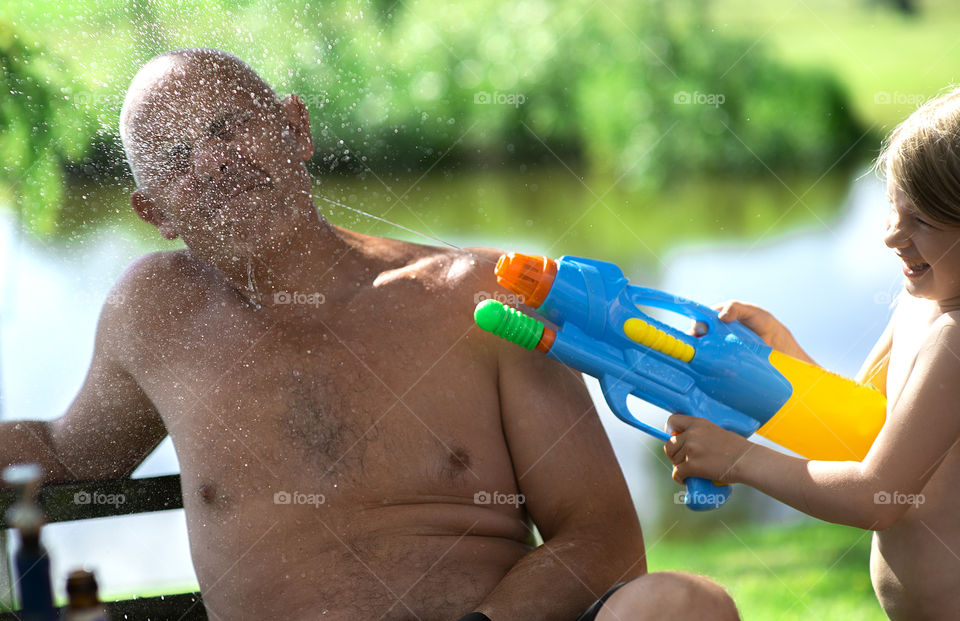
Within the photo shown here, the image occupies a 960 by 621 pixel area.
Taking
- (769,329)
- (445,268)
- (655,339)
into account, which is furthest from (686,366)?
(445,268)

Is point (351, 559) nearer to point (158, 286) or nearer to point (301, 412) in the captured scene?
point (301, 412)

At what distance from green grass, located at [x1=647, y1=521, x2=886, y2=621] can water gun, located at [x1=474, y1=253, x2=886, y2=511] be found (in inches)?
40.4

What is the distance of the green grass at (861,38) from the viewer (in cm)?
1295

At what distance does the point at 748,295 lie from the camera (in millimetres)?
6254

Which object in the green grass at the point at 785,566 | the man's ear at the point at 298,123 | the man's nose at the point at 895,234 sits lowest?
the green grass at the point at 785,566

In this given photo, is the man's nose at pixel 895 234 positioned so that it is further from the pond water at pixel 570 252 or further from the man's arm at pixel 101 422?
the man's arm at pixel 101 422

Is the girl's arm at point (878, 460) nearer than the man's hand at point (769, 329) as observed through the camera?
Yes

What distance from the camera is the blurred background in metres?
1.61

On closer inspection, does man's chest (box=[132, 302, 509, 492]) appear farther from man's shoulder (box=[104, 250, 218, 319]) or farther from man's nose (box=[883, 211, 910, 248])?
man's nose (box=[883, 211, 910, 248])

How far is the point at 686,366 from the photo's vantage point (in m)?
1.48

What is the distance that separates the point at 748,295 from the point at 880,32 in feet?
31.4

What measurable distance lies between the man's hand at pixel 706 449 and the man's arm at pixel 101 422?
87cm

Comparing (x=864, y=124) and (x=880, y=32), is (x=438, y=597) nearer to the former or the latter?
(x=864, y=124)

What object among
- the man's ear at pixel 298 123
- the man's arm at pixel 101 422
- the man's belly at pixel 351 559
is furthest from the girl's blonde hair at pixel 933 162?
the man's arm at pixel 101 422
